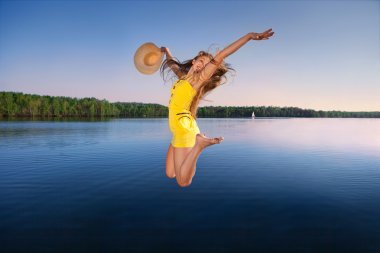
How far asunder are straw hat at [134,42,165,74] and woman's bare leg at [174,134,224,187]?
200 cm

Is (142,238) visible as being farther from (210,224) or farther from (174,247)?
(210,224)

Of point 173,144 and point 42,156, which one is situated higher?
point 173,144

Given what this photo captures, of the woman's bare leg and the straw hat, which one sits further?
the straw hat

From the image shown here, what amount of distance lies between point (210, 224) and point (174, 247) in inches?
53.7

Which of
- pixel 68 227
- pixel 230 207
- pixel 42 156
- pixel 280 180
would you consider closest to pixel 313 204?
pixel 230 207

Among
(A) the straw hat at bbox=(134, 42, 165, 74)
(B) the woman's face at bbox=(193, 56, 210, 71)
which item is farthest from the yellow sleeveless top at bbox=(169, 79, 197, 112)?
(A) the straw hat at bbox=(134, 42, 165, 74)

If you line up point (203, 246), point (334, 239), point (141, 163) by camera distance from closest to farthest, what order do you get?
point (203, 246) < point (334, 239) < point (141, 163)

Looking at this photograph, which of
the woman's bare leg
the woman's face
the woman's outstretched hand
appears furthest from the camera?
the woman's face

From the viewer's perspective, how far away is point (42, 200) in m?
9.93

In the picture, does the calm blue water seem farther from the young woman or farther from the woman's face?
the woman's face

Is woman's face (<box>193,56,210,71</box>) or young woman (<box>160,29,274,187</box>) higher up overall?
woman's face (<box>193,56,210,71</box>)

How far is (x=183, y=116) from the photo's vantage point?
19.4ft

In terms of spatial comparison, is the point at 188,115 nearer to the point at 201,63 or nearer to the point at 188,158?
the point at 188,158

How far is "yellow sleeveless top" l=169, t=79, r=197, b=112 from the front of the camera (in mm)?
5871
